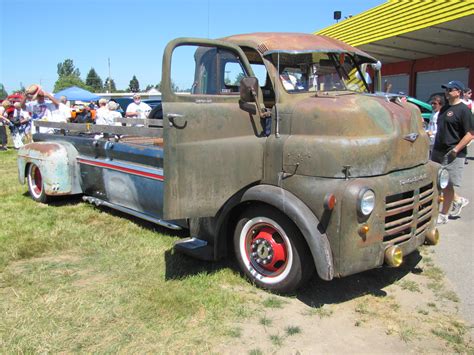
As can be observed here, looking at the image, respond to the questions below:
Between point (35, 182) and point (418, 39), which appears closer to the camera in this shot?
point (35, 182)

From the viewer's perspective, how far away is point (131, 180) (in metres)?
5.28

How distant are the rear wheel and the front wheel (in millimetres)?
4208

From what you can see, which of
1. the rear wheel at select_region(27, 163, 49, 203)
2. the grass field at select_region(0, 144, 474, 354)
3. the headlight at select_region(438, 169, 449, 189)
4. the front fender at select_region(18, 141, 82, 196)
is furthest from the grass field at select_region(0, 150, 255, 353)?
the headlight at select_region(438, 169, 449, 189)

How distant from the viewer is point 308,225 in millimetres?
3389

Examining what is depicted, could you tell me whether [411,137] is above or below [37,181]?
above

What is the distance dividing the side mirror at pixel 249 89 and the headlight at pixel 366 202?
1.25m

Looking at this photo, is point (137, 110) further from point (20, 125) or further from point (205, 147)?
point (205, 147)

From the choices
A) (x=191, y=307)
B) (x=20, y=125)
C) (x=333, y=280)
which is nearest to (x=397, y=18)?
(x=20, y=125)

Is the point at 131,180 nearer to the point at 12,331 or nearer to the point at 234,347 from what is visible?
the point at 12,331

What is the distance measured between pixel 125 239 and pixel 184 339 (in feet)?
7.57

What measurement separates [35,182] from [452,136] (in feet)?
20.3

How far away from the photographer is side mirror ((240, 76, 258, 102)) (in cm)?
372

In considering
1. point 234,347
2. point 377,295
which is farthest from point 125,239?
point 377,295

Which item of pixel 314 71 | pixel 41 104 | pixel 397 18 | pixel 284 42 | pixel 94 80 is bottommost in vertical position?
pixel 41 104
